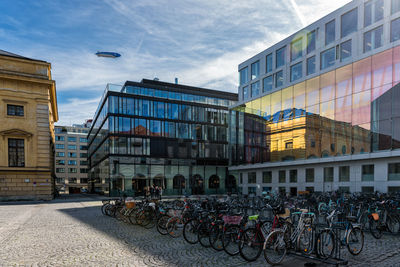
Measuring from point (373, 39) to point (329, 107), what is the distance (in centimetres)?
692

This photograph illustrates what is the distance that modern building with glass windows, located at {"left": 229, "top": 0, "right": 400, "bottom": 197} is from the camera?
2378 centimetres

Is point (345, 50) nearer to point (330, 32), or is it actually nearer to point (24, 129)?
point (330, 32)

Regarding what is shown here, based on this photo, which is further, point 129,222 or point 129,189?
point 129,189

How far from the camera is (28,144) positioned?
3083cm

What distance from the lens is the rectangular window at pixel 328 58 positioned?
28.7 m

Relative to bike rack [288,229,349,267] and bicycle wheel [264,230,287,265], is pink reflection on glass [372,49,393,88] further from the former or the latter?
bicycle wheel [264,230,287,265]

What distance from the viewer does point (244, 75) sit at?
135 ft

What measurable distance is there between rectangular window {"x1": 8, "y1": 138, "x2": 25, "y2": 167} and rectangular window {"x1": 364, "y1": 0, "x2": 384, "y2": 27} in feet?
119

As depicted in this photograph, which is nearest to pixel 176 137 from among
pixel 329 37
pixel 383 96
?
pixel 329 37

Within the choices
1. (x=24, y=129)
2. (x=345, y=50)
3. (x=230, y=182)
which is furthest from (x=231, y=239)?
(x=230, y=182)

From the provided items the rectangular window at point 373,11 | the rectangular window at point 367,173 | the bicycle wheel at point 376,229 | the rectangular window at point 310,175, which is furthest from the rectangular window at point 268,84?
the bicycle wheel at point 376,229

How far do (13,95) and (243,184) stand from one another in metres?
30.6

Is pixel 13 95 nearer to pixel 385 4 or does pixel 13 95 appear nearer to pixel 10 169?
pixel 10 169

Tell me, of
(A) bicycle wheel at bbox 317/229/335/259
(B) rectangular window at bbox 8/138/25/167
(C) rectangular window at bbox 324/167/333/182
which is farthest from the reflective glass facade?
(B) rectangular window at bbox 8/138/25/167
